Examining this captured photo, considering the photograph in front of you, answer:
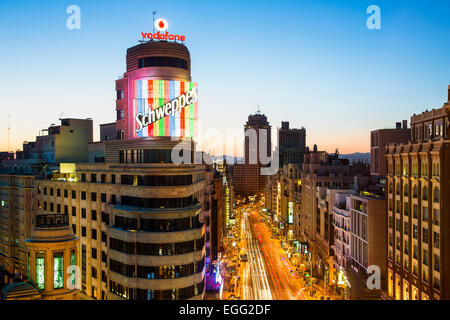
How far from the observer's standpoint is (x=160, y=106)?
2255 inches

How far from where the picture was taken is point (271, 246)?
141 meters

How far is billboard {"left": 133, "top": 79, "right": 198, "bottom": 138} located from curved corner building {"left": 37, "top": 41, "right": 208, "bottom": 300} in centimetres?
15

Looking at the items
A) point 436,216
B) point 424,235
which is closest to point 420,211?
point 424,235

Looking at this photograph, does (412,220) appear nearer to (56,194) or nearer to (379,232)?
(379,232)

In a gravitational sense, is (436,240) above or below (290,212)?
above

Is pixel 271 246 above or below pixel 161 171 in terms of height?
below

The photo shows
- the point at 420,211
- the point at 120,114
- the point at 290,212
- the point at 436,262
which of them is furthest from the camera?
the point at 290,212

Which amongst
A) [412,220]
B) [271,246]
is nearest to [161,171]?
[412,220]

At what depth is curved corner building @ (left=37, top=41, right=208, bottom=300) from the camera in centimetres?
4662

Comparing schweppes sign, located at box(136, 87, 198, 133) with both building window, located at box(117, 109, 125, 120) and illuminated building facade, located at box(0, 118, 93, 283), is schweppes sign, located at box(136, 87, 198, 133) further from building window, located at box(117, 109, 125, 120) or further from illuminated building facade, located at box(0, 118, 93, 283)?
illuminated building facade, located at box(0, 118, 93, 283)

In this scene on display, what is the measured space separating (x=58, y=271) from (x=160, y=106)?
3181 centimetres

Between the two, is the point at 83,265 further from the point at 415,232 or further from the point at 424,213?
the point at 424,213

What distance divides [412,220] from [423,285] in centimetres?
847

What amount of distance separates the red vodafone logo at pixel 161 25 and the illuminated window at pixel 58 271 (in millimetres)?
39328
